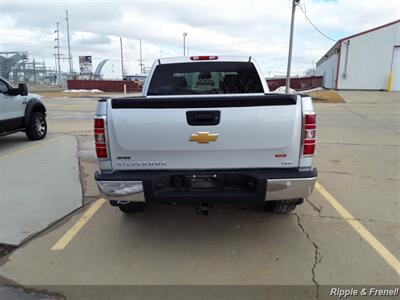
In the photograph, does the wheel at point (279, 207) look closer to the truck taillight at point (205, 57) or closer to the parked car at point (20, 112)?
the truck taillight at point (205, 57)

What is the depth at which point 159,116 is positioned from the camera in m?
3.12

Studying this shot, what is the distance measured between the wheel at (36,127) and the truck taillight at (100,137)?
6.82 metres

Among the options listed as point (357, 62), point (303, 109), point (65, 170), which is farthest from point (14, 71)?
point (303, 109)

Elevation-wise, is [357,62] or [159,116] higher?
[357,62]

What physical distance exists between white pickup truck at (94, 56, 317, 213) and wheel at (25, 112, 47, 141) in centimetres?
688

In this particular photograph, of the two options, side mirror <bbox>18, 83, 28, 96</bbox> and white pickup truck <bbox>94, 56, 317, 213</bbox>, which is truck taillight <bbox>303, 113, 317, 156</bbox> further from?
side mirror <bbox>18, 83, 28, 96</bbox>

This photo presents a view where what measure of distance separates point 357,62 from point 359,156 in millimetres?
23274

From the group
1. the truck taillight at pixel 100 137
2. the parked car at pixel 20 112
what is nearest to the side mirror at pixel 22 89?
the parked car at pixel 20 112

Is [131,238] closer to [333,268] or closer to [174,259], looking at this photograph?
[174,259]

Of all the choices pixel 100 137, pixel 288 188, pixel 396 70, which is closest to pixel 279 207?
pixel 288 188

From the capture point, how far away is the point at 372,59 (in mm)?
27109

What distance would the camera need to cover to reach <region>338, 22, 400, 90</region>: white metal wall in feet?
87.4

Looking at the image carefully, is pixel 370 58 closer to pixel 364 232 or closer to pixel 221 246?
pixel 364 232

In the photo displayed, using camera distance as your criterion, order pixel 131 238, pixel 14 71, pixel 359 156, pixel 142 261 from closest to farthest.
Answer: pixel 142 261, pixel 131 238, pixel 359 156, pixel 14 71
